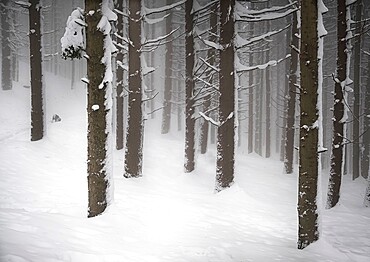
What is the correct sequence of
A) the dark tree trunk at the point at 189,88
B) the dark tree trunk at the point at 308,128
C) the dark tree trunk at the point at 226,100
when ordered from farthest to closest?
the dark tree trunk at the point at 189,88
the dark tree trunk at the point at 226,100
the dark tree trunk at the point at 308,128

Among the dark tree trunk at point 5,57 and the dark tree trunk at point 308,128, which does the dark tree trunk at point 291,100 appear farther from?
the dark tree trunk at point 5,57

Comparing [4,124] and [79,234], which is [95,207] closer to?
[79,234]

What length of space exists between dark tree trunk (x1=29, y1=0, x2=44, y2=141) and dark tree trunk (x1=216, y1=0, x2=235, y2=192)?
7628 mm

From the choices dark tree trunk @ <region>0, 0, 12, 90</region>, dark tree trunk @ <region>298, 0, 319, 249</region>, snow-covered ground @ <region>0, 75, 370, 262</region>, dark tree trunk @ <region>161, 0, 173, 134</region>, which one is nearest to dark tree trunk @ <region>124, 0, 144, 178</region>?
snow-covered ground @ <region>0, 75, 370, 262</region>

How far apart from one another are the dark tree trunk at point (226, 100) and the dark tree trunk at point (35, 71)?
25.0 ft

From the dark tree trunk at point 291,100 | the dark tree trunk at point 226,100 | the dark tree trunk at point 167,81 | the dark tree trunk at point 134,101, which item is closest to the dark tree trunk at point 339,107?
the dark tree trunk at point 226,100

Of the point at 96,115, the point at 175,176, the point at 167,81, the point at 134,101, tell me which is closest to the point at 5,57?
the point at 167,81

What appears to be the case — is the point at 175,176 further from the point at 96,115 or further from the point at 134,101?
the point at 96,115

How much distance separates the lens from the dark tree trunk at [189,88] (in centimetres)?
1184

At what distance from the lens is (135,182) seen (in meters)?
9.57

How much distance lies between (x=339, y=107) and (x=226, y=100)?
3.95 metres

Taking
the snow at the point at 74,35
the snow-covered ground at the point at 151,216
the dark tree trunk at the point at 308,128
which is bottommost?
the snow-covered ground at the point at 151,216

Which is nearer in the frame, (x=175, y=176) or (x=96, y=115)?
(x=96, y=115)

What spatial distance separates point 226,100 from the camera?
29.5 ft
